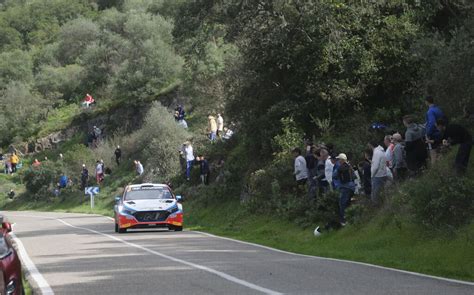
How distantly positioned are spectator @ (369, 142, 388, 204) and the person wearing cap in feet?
1.87

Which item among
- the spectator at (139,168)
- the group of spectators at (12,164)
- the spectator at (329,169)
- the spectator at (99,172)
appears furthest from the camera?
the group of spectators at (12,164)

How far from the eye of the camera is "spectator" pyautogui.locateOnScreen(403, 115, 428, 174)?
20875 millimetres

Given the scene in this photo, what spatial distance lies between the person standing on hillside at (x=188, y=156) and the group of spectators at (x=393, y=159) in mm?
15679

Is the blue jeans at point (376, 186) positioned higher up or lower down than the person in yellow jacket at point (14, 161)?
lower down

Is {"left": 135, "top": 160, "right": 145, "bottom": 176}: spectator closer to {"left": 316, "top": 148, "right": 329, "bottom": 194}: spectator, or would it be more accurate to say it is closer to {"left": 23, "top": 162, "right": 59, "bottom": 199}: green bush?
{"left": 23, "top": 162, "right": 59, "bottom": 199}: green bush

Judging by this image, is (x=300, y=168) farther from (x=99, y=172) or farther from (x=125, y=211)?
(x=99, y=172)

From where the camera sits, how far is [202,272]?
49.6 feet

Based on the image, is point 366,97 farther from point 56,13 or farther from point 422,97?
point 56,13

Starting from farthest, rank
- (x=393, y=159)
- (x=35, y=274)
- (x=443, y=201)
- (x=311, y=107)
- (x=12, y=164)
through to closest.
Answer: (x=12, y=164)
(x=311, y=107)
(x=393, y=159)
(x=443, y=201)
(x=35, y=274)

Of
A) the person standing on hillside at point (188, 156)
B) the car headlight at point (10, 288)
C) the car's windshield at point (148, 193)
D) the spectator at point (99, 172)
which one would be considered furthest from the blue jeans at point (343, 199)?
the spectator at point (99, 172)

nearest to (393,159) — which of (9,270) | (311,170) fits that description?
(311,170)

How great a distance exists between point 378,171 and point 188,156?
20001mm

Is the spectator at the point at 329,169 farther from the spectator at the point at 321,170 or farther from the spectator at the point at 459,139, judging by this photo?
the spectator at the point at 459,139

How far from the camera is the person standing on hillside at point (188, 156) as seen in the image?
41062mm
